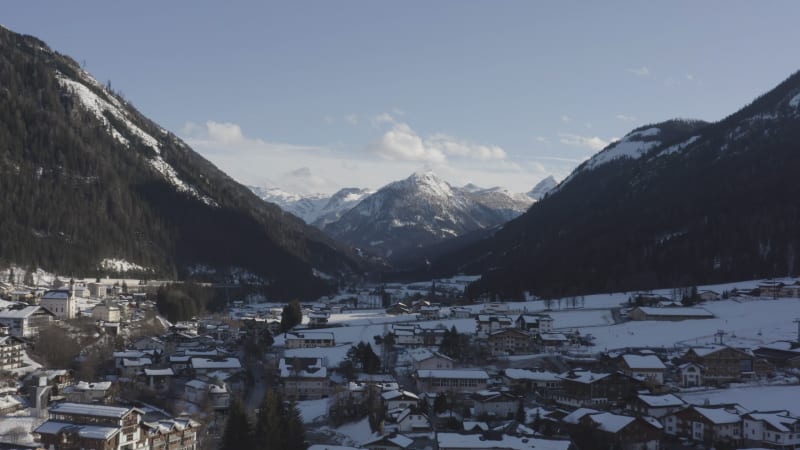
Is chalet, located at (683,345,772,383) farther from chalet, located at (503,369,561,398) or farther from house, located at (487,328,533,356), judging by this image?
house, located at (487,328,533,356)

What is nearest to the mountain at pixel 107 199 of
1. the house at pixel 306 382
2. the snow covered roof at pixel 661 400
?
the house at pixel 306 382

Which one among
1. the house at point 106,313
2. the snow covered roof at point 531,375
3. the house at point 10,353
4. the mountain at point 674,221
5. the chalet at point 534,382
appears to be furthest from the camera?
the mountain at point 674,221

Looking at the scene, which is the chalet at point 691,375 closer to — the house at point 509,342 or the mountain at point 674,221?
the house at point 509,342

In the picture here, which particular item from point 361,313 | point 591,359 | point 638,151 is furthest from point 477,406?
point 638,151

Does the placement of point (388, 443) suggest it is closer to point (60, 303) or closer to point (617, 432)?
point (617, 432)

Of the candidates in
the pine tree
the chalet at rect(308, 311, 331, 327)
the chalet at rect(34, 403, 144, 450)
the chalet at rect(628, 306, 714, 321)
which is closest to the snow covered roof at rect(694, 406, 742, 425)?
the pine tree
